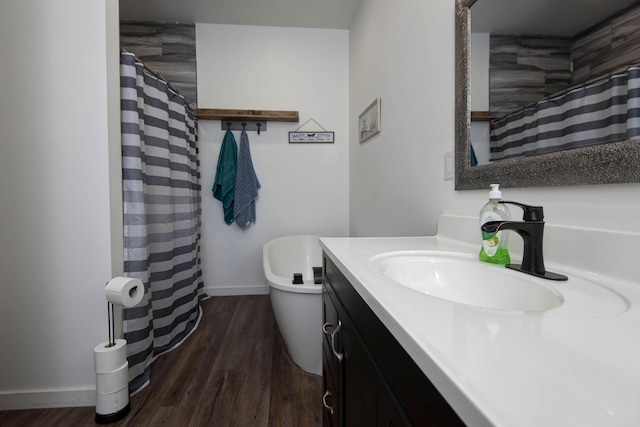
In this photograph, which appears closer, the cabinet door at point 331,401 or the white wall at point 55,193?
the cabinet door at point 331,401

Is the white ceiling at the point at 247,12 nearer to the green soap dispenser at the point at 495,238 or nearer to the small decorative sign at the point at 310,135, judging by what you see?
the small decorative sign at the point at 310,135

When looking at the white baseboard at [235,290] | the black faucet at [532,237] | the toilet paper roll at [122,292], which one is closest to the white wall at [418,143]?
the black faucet at [532,237]

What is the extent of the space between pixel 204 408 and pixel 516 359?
1.44m

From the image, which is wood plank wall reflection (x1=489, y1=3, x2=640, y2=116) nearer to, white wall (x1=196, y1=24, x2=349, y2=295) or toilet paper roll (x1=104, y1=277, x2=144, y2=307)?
toilet paper roll (x1=104, y1=277, x2=144, y2=307)

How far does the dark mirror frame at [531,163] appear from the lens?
21.2 inches

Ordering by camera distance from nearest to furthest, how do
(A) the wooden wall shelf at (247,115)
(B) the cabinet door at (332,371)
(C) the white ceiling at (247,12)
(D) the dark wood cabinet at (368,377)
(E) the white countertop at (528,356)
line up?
(E) the white countertop at (528,356), (D) the dark wood cabinet at (368,377), (B) the cabinet door at (332,371), (C) the white ceiling at (247,12), (A) the wooden wall shelf at (247,115)

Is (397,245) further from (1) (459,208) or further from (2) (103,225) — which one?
(2) (103,225)

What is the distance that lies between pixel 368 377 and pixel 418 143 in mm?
1139

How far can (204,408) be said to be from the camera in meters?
1.28

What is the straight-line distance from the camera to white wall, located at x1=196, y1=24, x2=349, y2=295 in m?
2.64

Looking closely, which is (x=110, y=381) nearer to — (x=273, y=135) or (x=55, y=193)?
(x=55, y=193)

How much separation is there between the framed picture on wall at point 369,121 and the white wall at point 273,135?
50cm

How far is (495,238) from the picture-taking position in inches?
28.3

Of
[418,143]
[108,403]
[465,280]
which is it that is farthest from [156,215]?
[465,280]
